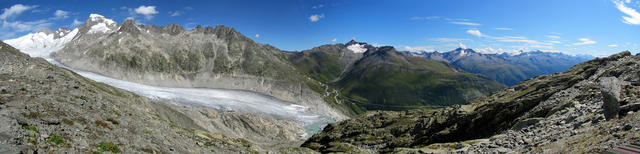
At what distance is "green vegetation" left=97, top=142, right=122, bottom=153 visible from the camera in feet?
62.1

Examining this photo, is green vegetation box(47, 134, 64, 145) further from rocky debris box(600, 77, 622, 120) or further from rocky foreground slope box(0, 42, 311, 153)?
rocky debris box(600, 77, 622, 120)

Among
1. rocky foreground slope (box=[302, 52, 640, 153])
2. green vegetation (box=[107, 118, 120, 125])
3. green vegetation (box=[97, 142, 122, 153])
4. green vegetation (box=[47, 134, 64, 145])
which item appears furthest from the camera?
green vegetation (box=[107, 118, 120, 125])

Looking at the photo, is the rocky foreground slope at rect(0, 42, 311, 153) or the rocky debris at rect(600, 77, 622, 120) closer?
the rocky foreground slope at rect(0, 42, 311, 153)

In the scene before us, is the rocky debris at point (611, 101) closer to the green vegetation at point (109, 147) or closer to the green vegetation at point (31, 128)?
the green vegetation at point (109, 147)

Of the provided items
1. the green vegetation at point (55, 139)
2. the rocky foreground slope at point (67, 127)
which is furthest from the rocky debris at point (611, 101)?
the green vegetation at point (55, 139)

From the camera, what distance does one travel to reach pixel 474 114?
49.5 meters

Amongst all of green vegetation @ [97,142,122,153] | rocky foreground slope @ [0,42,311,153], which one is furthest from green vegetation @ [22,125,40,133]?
green vegetation @ [97,142,122,153]

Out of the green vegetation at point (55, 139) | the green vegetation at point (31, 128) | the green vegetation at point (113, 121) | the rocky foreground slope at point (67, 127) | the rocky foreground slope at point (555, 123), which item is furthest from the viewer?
the green vegetation at point (113, 121)

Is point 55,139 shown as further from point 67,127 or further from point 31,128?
point 67,127

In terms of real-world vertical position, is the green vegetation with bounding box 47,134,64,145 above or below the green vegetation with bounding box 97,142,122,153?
above

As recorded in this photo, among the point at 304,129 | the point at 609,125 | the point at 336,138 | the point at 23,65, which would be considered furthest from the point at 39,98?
the point at 304,129

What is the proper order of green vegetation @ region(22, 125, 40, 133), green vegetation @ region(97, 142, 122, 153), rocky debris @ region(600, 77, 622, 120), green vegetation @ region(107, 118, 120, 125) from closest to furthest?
green vegetation @ region(22, 125, 40, 133) → green vegetation @ region(97, 142, 122, 153) → rocky debris @ region(600, 77, 622, 120) → green vegetation @ region(107, 118, 120, 125)

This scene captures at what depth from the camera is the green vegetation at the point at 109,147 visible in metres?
18.9

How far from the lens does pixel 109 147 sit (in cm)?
1942
